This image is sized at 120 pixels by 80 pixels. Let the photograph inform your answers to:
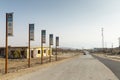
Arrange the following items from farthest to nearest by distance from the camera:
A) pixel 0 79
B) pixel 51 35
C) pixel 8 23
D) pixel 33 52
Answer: pixel 33 52
pixel 51 35
pixel 8 23
pixel 0 79

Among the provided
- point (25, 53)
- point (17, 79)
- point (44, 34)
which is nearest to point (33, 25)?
point (44, 34)

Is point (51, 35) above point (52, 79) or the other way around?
above

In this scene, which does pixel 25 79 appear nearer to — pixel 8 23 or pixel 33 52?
pixel 8 23

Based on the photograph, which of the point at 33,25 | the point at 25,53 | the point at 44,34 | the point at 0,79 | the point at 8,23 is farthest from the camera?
the point at 25,53

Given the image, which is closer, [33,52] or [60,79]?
[60,79]

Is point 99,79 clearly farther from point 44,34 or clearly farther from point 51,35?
point 51,35

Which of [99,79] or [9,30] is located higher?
[9,30]

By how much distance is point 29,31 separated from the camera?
32.3 metres

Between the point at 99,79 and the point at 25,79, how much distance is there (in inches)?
185

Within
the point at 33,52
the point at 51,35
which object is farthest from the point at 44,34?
the point at 33,52

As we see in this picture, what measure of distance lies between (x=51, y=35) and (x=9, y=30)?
27701 millimetres

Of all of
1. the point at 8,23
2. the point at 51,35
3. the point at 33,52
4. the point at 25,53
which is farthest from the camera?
the point at 33,52

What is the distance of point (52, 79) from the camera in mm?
18281

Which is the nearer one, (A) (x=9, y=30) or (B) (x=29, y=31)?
(A) (x=9, y=30)
